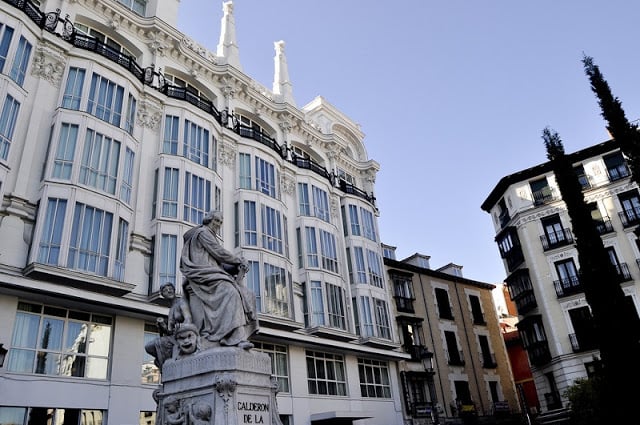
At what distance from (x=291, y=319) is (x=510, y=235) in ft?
70.8

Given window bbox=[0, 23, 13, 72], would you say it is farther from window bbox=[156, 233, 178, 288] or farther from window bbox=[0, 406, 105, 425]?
window bbox=[0, 406, 105, 425]

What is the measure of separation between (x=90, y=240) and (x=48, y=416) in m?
5.59

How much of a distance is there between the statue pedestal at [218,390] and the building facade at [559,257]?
94.7 feet

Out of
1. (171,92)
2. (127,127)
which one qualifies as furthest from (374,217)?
(127,127)

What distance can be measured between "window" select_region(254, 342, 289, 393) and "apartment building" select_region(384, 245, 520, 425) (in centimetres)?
980

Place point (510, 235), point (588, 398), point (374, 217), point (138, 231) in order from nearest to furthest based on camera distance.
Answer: point (138, 231)
point (588, 398)
point (374, 217)
point (510, 235)

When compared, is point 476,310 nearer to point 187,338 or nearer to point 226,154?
point 226,154

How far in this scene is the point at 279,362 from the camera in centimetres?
2270

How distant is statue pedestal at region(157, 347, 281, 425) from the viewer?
5.80 m

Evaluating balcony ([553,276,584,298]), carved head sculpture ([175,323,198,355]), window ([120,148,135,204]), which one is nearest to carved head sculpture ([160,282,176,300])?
carved head sculpture ([175,323,198,355])

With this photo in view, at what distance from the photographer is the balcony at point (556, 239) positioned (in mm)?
33250

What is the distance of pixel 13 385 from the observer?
1418cm

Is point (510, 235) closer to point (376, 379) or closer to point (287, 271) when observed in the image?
point (376, 379)

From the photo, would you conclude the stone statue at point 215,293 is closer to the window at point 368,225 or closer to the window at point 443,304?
the window at point 368,225
